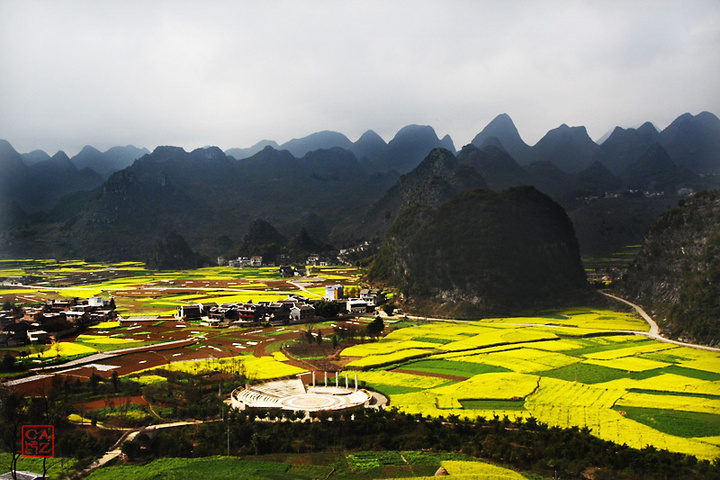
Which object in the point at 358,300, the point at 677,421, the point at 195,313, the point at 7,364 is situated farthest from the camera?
the point at 358,300

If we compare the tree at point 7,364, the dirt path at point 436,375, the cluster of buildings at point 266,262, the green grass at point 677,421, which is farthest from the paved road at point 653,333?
the cluster of buildings at point 266,262

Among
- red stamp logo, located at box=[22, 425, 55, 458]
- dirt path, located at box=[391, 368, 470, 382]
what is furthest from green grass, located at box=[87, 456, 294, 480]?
Answer: dirt path, located at box=[391, 368, 470, 382]

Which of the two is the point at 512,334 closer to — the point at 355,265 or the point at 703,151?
the point at 355,265

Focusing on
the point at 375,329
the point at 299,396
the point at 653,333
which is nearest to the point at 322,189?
the point at 375,329

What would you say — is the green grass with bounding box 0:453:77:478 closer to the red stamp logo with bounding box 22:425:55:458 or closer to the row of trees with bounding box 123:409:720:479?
the red stamp logo with bounding box 22:425:55:458

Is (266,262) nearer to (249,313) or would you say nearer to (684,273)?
(249,313)

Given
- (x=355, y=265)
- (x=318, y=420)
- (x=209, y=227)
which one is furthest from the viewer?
(x=209, y=227)

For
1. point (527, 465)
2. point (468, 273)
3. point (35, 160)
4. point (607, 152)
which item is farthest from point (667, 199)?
point (35, 160)
